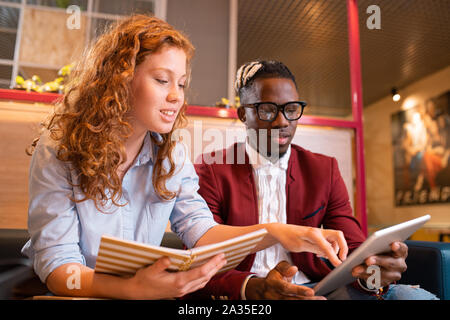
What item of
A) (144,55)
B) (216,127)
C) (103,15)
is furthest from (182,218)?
(103,15)

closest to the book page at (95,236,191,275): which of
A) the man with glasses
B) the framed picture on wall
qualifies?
the man with glasses

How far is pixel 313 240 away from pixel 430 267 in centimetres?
53

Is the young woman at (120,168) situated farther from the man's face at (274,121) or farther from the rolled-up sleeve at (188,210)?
the man's face at (274,121)

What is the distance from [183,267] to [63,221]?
1.08 feet

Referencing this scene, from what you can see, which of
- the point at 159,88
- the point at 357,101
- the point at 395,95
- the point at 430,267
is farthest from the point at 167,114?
the point at 395,95

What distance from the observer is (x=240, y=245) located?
731mm

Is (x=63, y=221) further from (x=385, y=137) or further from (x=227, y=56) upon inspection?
(x=385, y=137)

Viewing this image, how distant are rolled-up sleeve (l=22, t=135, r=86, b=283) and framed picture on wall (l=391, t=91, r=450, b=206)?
218 inches

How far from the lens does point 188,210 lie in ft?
3.61

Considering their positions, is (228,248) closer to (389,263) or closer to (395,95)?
(389,263)

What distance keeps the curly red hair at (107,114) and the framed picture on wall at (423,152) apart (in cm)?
534
